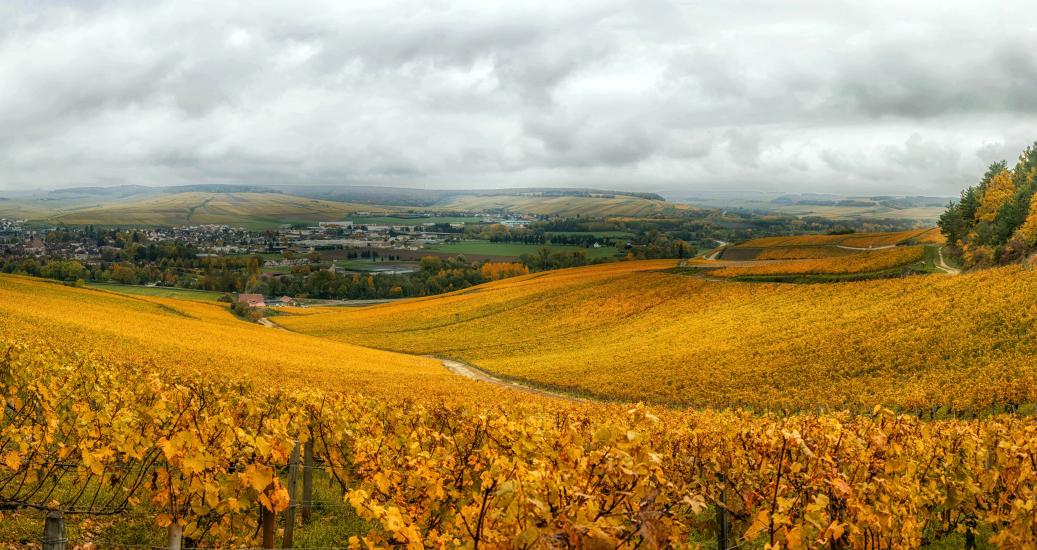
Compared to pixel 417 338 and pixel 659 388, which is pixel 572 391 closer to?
pixel 659 388

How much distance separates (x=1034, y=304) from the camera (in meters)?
35.7

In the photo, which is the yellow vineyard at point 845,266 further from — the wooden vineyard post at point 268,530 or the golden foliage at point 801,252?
the wooden vineyard post at point 268,530

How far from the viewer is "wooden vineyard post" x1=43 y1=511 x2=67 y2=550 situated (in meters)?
6.46

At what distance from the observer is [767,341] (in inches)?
1774

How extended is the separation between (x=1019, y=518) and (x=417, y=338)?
65.2 metres

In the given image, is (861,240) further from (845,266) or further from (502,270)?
(502,270)

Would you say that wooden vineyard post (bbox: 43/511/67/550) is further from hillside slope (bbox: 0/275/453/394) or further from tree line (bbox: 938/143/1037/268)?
tree line (bbox: 938/143/1037/268)

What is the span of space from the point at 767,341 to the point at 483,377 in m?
21.9

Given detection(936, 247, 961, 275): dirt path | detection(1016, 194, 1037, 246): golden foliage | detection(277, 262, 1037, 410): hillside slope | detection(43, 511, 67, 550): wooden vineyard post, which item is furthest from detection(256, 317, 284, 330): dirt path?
detection(1016, 194, 1037, 246): golden foliage

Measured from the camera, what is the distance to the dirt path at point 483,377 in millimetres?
38309

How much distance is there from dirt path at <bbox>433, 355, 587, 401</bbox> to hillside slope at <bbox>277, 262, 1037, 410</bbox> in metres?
1.02

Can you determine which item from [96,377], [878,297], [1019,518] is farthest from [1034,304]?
[96,377]

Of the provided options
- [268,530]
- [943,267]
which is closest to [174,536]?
[268,530]

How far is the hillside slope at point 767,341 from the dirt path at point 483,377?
102 centimetres
